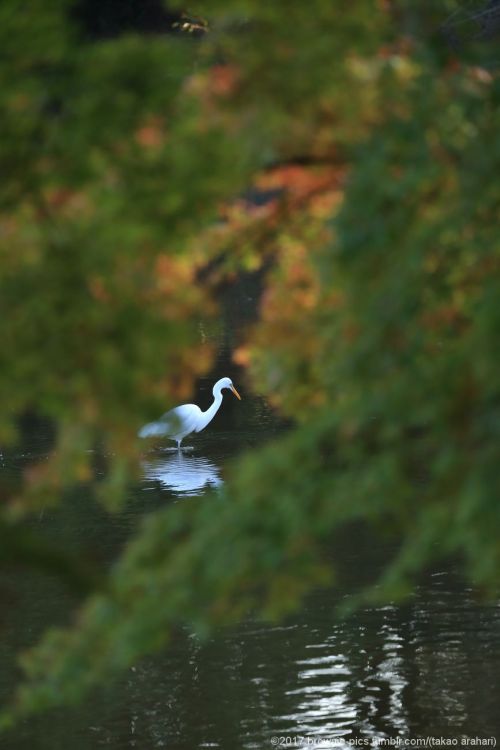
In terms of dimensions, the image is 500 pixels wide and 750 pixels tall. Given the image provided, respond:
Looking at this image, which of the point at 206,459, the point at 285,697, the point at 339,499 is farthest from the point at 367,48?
the point at 206,459

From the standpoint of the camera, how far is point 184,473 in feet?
49.2

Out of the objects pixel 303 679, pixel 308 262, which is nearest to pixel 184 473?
pixel 303 679

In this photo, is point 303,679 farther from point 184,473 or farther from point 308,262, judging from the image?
point 184,473

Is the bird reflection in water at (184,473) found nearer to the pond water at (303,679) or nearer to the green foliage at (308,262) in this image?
the pond water at (303,679)

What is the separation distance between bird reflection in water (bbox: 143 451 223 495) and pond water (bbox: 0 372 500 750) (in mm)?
2902

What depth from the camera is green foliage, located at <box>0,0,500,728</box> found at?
3.11 metres

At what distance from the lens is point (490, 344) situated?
2.88 m

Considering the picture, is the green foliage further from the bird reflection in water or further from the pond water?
the bird reflection in water

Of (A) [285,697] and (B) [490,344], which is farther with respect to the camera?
(A) [285,697]

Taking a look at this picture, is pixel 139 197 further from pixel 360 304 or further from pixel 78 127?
pixel 360 304

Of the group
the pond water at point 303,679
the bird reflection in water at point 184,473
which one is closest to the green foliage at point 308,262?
the pond water at point 303,679

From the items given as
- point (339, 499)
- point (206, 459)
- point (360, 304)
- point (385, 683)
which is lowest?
point (339, 499)

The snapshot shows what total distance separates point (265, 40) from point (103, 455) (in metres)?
12.5

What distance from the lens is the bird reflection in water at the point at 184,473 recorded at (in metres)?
14.2
